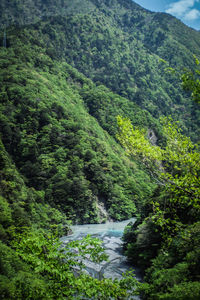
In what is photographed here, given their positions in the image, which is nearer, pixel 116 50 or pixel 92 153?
pixel 92 153

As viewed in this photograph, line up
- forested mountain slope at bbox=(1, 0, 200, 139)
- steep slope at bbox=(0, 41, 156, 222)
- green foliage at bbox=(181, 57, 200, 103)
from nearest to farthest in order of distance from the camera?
green foliage at bbox=(181, 57, 200, 103) < steep slope at bbox=(0, 41, 156, 222) < forested mountain slope at bbox=(1, 0, 200, 139)

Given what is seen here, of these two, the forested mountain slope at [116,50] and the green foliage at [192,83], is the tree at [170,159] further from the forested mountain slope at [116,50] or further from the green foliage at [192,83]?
the forested mountain slope at [116,50]

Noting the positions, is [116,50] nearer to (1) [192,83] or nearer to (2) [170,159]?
(2) [170,159]

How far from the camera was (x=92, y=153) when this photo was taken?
56094mm

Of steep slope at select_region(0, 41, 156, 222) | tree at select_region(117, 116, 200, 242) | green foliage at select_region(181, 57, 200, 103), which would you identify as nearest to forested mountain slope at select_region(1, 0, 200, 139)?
steep slope at select_region(0, 41, 156, 222)

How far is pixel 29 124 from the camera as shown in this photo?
Result: 2140 inches

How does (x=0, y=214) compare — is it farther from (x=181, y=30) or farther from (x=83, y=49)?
(x=181, y=30)

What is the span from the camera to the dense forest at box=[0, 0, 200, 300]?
23.0ft

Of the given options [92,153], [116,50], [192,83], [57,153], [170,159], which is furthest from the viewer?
[116,50]

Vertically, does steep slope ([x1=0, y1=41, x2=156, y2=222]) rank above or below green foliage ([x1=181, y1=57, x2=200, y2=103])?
below

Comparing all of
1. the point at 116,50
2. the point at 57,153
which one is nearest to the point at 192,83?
the point at 57,153

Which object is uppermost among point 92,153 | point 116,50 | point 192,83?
point 116,50

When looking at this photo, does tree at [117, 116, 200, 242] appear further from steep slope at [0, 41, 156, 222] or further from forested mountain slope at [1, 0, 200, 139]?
forested mountain slope at [1, 0, 200, 139]

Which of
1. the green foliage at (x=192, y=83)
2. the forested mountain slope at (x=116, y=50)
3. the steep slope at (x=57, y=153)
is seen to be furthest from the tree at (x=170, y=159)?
the forested mountain slope at (x=116, y=50)
